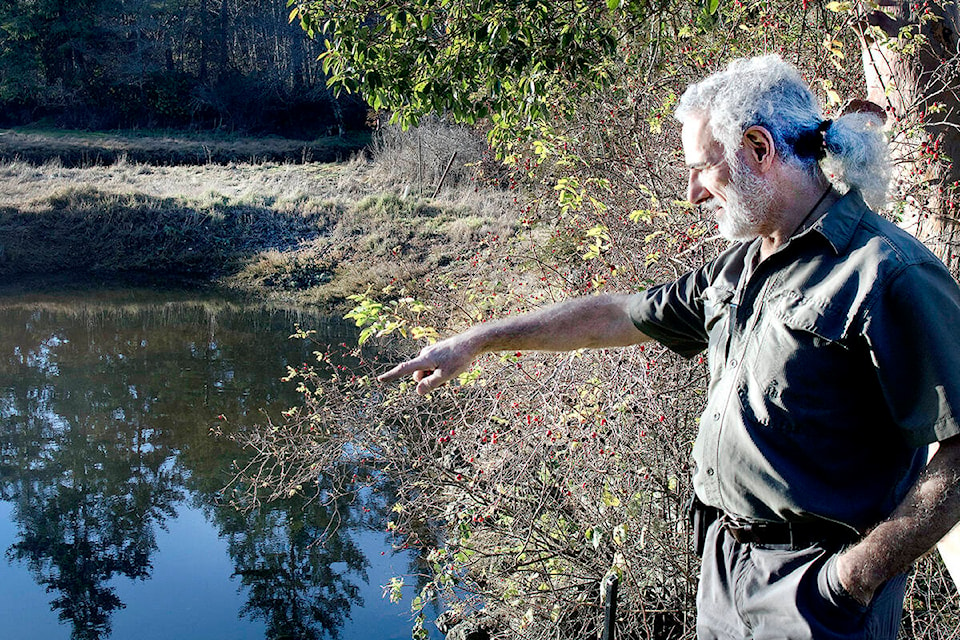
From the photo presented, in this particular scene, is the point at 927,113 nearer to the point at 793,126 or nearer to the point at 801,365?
the point at 793,126

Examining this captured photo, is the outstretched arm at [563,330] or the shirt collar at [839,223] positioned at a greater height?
the shirt collar at [839,223]

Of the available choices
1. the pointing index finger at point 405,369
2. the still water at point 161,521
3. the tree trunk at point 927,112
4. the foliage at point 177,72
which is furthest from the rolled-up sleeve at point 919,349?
the foliage at point 177,72

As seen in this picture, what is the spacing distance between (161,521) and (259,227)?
13.9 meters

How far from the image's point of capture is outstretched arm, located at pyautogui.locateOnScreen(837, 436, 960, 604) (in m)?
1.47

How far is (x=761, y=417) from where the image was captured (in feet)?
5.48

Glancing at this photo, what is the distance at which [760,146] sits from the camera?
1.73 m

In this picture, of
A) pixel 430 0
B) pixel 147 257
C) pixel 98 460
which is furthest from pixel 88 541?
pixel 147 257

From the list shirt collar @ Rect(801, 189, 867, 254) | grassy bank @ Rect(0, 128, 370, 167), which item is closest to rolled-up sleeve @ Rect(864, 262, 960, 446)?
shirt collar @ Rect(801, 189, 867, 254)

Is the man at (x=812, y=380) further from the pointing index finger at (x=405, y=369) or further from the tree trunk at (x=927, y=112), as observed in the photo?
the tree trunk at (x=927, y=112)

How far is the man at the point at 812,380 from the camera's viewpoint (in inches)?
59.2

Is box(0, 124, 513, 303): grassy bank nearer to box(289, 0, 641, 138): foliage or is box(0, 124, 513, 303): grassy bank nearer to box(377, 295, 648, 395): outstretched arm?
box(289, 0, 641, 138): foliage

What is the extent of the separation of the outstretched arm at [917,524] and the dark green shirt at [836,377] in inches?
2.3

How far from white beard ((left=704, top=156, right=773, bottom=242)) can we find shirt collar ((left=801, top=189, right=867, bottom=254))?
0.35 ft

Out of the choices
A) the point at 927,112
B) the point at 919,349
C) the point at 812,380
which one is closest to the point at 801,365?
the point at 812,380
